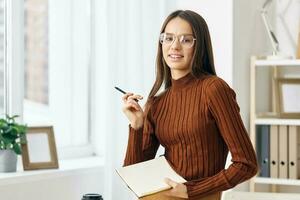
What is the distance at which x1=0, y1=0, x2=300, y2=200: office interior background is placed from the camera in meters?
2.83

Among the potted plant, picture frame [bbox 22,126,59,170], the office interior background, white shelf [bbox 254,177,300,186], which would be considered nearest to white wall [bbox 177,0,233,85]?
the office interior background

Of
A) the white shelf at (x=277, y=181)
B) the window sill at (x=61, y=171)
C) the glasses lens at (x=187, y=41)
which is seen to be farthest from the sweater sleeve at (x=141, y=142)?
the white shelf at (x=277, y=181)

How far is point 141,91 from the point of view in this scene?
3000 mm

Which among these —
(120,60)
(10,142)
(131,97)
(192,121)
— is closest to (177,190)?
(192,121)

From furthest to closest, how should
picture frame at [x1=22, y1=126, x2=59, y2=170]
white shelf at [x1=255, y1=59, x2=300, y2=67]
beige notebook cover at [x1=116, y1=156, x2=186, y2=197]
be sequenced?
white shelf at [x1=255, y1=59, x2=300, y2=67] < picture frame at [x1=22, y1=126, x2=59, y2=170] < beige notebook cover at [x1=116, y1=156, x2=186, y2=197]

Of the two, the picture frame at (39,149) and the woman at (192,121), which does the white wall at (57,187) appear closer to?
the picture frame at (39,149)

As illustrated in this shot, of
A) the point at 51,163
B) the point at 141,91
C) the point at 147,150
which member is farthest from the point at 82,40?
the point at 147,150

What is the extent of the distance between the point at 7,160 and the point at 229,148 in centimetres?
130

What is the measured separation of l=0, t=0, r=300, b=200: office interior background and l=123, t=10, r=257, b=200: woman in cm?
106

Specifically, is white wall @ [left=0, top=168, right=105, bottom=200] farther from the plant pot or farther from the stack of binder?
the stack of binder

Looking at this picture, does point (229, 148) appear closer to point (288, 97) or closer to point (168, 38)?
point (168, 38)

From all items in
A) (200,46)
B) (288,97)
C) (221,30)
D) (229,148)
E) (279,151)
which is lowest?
(279,151)

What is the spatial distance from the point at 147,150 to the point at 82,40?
1.49m

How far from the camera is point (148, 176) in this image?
159cm
